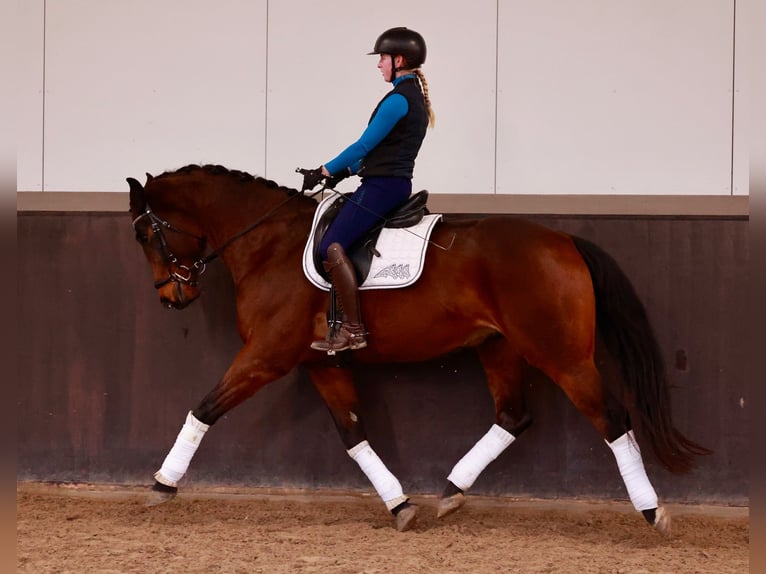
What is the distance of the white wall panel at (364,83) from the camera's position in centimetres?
526

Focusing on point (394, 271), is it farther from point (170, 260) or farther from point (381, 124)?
point (170, 260)

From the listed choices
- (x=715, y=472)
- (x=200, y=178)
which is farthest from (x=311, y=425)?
(x=715, y=472)

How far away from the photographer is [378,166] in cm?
430

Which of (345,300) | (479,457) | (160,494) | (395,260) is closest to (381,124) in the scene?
(395,260)

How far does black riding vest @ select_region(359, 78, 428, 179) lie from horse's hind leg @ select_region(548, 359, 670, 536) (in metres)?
1.30

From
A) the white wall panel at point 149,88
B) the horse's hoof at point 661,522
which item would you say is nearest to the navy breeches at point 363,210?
the white wall panel at point 149,88

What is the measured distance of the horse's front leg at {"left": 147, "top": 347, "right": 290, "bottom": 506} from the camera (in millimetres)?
4293

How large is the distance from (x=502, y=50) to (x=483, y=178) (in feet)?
2.54

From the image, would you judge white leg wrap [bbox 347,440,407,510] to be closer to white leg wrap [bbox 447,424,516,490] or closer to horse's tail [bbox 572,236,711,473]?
white leg wrap [bbox 447,424,516,490]

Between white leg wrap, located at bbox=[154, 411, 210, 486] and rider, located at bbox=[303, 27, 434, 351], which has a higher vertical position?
rider, located at bbox=[303, 27, 434, 351]

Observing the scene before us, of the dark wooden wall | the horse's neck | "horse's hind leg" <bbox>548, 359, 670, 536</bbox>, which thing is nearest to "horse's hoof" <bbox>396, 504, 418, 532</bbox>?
the dark wooden wall

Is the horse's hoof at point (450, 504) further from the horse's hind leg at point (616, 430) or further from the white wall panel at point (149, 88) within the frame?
the white wall panel at point (149, 88)

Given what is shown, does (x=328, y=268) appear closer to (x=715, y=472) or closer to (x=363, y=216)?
(x=363, y=216)

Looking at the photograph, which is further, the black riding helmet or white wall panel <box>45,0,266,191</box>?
white wall panel <box>45,0,266,191</box>
